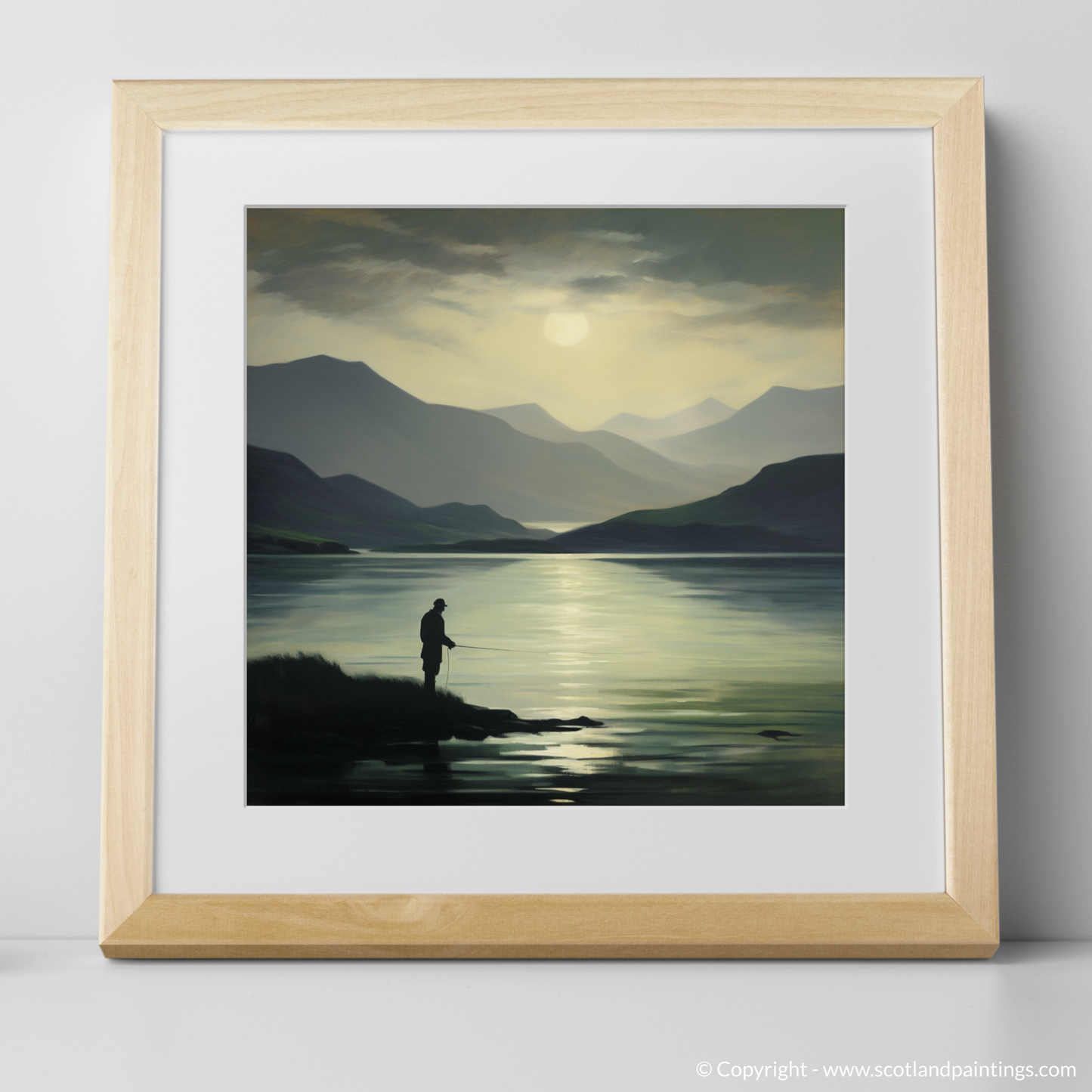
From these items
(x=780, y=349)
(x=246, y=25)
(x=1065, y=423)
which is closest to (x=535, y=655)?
(x=780, y=349)

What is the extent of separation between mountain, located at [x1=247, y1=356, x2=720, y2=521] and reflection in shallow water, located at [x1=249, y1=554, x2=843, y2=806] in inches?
2.6

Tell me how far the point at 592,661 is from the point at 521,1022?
0.36 meters

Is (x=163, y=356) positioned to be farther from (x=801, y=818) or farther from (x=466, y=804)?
(x=801, y=818)

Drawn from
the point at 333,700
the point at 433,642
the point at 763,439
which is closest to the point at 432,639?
the point at 433,642

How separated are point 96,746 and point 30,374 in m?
0.44

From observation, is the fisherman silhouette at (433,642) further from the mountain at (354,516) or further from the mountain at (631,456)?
the mountain at (631,456)

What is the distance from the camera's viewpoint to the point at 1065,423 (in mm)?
1036

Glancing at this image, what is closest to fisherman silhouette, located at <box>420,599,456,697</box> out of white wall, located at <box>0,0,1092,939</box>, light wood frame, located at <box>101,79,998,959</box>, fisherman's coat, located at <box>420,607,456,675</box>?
fisherman's coat, located at <box>420,607,456,675</box>

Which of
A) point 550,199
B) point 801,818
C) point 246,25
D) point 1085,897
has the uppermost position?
point 246,25

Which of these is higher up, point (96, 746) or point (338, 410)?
point (338, 410)

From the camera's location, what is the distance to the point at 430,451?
1.00 metres

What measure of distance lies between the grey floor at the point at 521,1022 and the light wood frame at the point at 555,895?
1.1 inches

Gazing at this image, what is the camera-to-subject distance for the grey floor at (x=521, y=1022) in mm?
751

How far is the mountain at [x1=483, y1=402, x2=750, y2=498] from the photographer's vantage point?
3.28 ft
